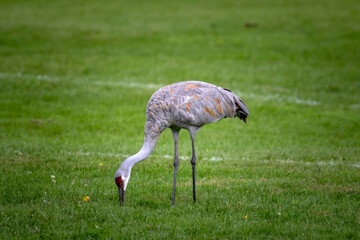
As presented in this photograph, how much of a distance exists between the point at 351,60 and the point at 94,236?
15207 mm

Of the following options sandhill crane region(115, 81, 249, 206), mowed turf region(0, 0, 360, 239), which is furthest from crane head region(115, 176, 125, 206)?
sandhill crane region(115, 81, 249, 206)

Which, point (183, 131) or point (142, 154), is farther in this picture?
point (183, 131)

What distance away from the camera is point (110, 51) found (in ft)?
66.7

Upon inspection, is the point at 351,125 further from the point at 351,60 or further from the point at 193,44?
the point at 193,44

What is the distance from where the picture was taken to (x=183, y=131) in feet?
43.3

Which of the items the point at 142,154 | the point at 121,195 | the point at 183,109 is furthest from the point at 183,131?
the point at 121,195

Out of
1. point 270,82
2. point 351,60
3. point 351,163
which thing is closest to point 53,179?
point 351,163

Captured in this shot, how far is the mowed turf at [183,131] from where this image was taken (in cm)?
679

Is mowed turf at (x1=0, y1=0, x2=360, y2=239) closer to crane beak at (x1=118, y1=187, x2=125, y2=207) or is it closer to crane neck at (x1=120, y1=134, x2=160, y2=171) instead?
crane beak at (x1=118, y1=187, x2=125, y2=207)

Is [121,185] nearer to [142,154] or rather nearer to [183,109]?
[142,154]

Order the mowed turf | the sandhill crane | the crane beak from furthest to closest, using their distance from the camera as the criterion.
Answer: the sandhill crane
the crane beak
the mowed turf

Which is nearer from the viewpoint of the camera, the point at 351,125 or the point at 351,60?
the point at 351,125

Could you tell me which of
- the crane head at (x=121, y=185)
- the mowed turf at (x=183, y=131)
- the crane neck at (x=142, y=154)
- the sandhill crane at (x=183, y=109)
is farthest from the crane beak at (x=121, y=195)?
the sandhill crane at (x=183, y=109)

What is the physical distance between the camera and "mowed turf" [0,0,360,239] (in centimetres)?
679
